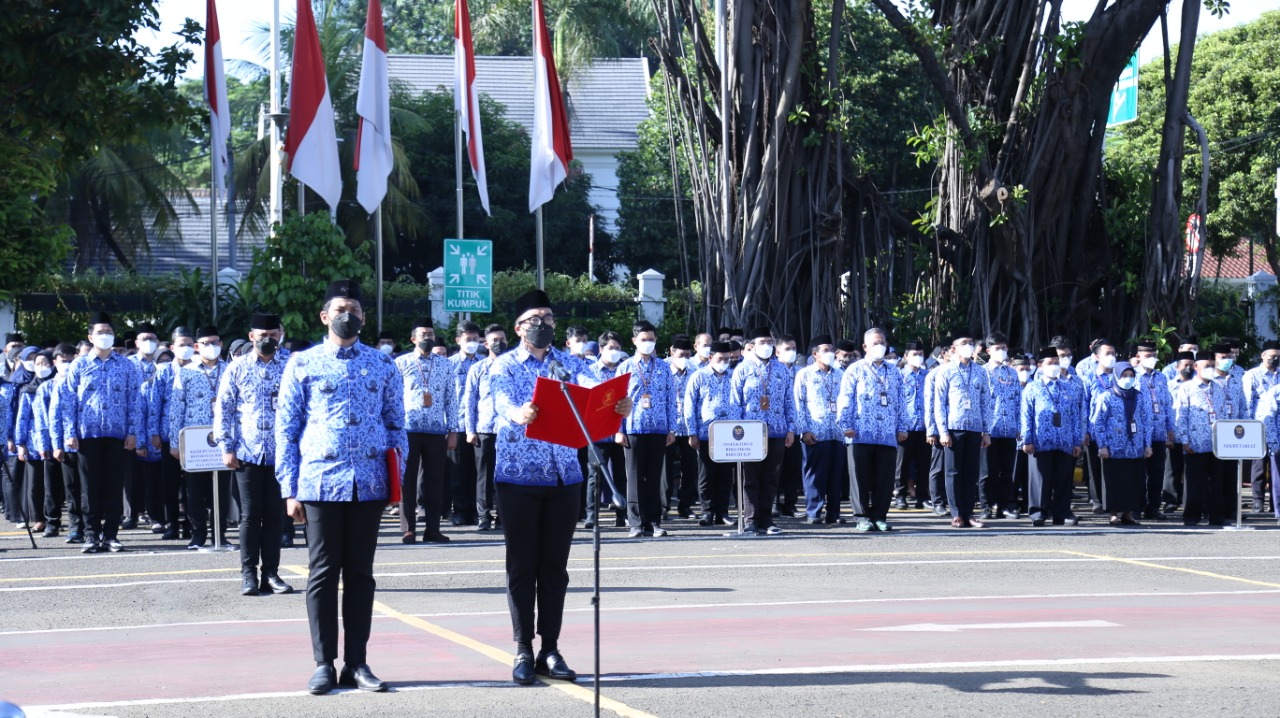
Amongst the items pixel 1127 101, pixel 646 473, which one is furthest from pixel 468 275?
pixel 1127 101

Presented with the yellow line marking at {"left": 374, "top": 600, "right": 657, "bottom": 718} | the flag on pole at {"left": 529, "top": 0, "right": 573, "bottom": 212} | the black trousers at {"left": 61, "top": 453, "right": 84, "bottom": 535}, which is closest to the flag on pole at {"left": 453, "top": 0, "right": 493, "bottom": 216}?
the flag on pole at {"left": 529, "top": 0, "right": 573, "bottom": 212}

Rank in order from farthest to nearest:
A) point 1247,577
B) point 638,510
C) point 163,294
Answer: point 163,294 → point 638,510 → point 1247,577

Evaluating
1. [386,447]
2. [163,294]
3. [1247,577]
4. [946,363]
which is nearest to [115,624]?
[386,447]

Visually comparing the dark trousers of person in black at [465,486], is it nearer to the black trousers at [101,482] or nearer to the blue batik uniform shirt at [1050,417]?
the black trousers at [101,482]

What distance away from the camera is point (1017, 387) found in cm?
1767

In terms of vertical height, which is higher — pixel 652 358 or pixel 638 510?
pixel 652 358

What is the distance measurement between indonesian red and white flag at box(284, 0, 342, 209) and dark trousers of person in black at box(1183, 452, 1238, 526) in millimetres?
12145

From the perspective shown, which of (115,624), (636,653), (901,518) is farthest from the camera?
(901,518)

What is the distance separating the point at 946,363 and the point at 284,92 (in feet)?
103

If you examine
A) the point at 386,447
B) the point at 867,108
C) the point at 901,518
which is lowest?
the point at 901,518

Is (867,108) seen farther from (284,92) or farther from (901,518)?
(901,518)

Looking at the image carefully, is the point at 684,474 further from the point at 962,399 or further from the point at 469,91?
the point at 469,91

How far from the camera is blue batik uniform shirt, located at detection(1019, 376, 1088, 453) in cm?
1694

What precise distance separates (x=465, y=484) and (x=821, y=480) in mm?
3888
